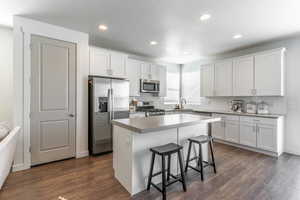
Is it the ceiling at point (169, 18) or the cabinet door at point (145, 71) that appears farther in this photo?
the cabinet door at point (145, 71)

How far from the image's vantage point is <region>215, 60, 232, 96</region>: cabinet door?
4.53 meters

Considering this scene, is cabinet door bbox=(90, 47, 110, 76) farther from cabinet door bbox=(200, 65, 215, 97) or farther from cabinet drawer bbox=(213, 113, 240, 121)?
cabinet drawer bbox=(213, 113, 240, 121)

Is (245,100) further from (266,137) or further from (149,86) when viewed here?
(149,86)

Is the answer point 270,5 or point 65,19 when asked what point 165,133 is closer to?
point 270,5

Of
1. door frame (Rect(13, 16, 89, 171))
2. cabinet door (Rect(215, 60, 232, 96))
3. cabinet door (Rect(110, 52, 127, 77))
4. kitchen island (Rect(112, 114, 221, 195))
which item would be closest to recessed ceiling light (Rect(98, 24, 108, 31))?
cabinet door (Rect(110, 52, 127, 77))

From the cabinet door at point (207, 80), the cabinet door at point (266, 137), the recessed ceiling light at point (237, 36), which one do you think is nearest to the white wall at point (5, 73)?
the recessed ceiling light at point (237, 36)

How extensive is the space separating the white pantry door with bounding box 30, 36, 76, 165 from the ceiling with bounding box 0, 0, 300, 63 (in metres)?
0.60

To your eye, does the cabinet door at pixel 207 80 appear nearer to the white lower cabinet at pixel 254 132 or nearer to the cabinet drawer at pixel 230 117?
the cabinet drawer at pixel 230 117

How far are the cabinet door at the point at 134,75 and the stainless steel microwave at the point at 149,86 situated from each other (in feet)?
0.44

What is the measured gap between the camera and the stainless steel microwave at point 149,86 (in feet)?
16.1

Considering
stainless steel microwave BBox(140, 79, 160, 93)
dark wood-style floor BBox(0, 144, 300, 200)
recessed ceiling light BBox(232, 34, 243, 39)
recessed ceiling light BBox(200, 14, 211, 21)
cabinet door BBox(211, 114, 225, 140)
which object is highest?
recessed ceiling light BBox(232, 34, 243, 39)

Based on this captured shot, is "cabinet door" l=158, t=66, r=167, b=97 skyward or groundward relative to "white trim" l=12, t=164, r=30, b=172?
skyward

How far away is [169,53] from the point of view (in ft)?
16.6

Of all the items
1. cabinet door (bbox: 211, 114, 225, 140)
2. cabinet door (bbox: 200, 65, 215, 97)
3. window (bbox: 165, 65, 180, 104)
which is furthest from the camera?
window (bbox: 165, 65, 180, 104)
